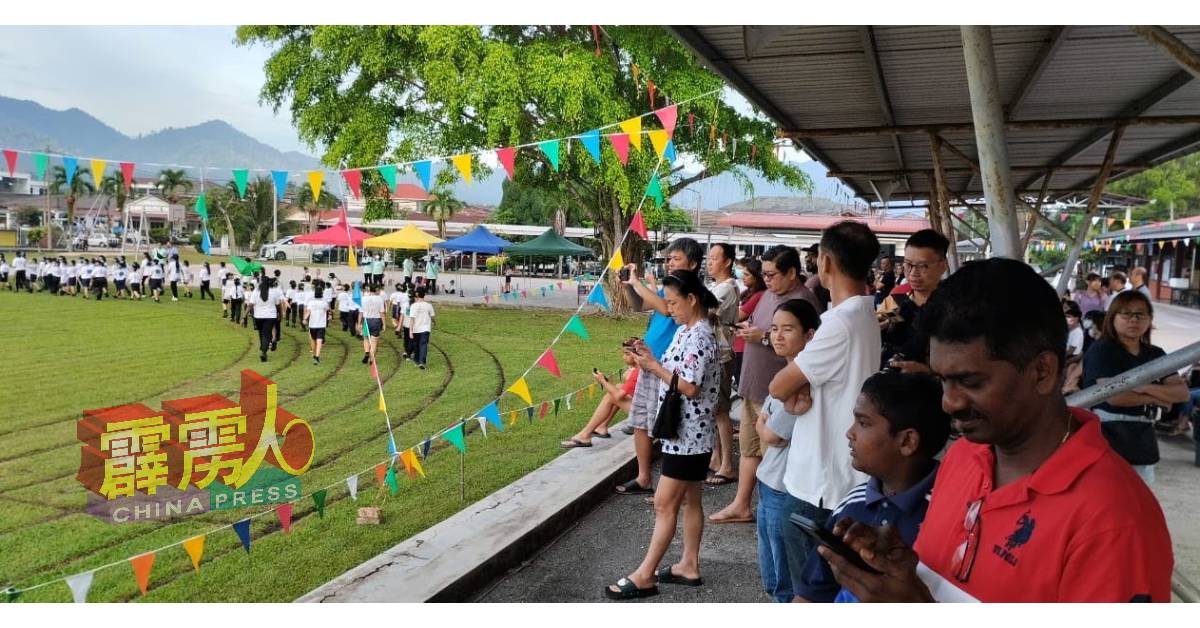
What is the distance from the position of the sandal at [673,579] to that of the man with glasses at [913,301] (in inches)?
49.4

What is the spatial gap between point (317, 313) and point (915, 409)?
1147cm

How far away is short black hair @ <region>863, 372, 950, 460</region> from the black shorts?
162 centimetres

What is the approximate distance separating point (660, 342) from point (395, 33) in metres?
13.2

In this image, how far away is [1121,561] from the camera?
98 cm

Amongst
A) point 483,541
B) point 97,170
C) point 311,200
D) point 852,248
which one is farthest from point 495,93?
point 852,248

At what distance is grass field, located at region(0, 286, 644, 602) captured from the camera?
4.55 metres

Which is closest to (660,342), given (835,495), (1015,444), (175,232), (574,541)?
(574,541)

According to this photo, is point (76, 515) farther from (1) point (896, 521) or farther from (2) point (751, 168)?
(2) point (751, 168)

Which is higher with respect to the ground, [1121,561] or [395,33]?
[395,33]

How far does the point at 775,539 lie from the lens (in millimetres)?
2504

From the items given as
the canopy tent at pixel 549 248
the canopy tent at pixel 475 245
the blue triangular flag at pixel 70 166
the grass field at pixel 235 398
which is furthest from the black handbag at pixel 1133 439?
the canopy tent at pixel 549 248

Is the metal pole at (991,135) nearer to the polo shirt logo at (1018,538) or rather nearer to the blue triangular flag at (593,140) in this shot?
the polo shirt logo at (1018,538)

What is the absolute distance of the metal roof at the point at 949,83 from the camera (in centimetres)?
392

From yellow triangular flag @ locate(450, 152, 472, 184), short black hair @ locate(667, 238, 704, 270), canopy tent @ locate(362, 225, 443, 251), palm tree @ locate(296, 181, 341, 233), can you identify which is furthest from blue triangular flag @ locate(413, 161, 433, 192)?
canopy tent @ locate(362, 225, 443, 251)
